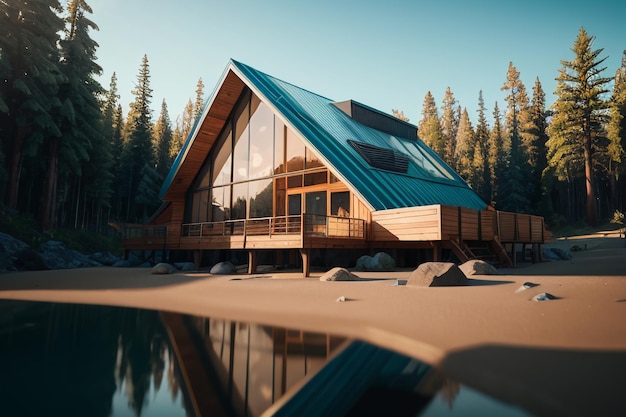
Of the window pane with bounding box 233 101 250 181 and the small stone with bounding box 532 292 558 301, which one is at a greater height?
the window pane with bounding box 233 101 250 181

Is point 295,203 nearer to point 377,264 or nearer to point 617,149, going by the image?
point 377,264

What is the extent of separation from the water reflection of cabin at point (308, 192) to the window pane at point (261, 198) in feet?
0.16

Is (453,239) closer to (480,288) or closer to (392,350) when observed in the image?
(480,288)

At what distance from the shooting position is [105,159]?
32.0m

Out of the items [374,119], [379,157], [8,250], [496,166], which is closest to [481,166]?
[496,166]

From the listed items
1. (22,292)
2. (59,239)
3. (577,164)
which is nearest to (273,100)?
(22,292)

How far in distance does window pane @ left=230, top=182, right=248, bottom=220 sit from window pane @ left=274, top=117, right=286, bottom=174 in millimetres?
2197

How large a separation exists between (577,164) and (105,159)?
42894mm

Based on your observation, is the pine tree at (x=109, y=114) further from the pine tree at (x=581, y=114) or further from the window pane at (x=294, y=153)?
the pine tree at (x=581, y=114)

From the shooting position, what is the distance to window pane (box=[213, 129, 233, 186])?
1922 centimetres

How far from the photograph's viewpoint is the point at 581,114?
33.0 m

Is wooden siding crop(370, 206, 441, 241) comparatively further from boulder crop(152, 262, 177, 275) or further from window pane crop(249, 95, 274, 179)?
boulder crop(152, 262, 177, 275)

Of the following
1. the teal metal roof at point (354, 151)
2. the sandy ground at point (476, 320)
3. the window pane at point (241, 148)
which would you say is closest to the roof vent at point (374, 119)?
the teal metal roof at point (354, 151)

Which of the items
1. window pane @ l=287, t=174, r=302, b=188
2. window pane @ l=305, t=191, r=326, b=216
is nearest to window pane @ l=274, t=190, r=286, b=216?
window pane @ l=287, t=174, r=302, b=188
